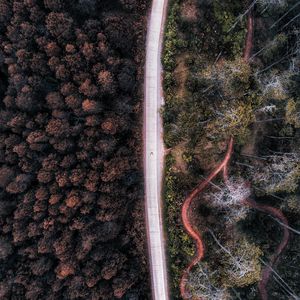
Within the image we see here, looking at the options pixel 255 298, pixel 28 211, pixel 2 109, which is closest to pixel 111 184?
pixel 28 211

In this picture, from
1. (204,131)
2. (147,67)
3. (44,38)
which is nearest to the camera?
(44,38)

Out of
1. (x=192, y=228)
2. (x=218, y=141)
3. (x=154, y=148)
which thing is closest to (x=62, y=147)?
(x=154, y=148)

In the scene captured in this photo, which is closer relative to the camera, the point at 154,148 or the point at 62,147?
the point at 62,147

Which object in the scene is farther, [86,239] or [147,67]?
[147,67]

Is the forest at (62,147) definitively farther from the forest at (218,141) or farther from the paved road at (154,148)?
the forest at (218,141)

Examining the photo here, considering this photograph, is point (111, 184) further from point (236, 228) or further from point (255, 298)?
point (255, 298)

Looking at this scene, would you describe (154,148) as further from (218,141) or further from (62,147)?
(62,147)

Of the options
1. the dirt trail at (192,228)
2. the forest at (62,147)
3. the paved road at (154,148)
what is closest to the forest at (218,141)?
the dirt trail at (192,228)

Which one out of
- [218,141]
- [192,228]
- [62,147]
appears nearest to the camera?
[62,147]
